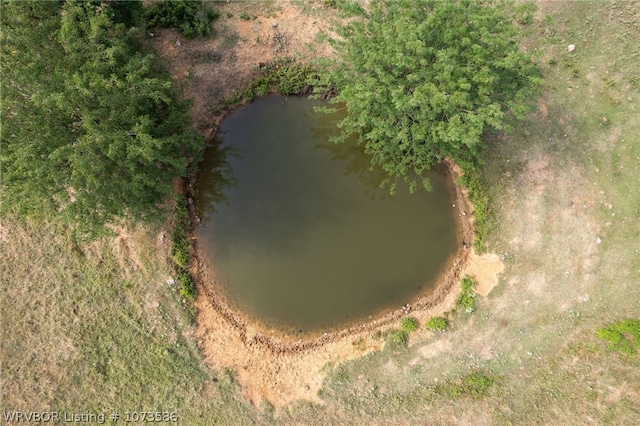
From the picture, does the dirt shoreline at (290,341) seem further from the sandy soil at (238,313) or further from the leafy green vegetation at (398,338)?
the leafy green vegetation at (398,338)

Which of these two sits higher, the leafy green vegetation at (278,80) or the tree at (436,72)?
the tree at (436,72)

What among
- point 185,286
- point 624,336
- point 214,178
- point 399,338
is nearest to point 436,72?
point 399,338

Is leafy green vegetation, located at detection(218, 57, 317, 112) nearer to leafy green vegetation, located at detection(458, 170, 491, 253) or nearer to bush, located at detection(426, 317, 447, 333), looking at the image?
leafy green vegetation, located at detection(458, 170, 491, 253)

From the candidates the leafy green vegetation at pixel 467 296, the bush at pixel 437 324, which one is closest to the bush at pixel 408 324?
the bush at pixel 437 324

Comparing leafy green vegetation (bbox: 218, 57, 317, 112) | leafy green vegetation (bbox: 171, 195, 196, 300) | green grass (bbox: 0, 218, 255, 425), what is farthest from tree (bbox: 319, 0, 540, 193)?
green grass (bbox: 0, 218, 255, 425)

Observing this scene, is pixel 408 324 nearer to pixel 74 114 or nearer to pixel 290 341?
pixel 290 341

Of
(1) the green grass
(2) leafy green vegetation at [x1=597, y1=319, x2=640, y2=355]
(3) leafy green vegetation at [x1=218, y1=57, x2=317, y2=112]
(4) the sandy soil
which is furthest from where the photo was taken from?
(3) leafy green vegetation at [x1=218, y1=57, x2=317, y2=112]

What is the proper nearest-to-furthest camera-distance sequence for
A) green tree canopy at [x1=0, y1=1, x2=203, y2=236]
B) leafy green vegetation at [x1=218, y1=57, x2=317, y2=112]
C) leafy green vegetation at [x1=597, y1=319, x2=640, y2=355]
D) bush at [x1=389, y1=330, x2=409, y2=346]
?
green tree canopy at [x1=0, y1=1, x2=203, y2=236], leafy green vegetation at [x1=597, y1=319, x2=640, y2=355], bush at [x1=389, y1=330, x2=409, y2=346], leafy green vegetation at [x1=218, y1=57, x2=317, y2=112]
